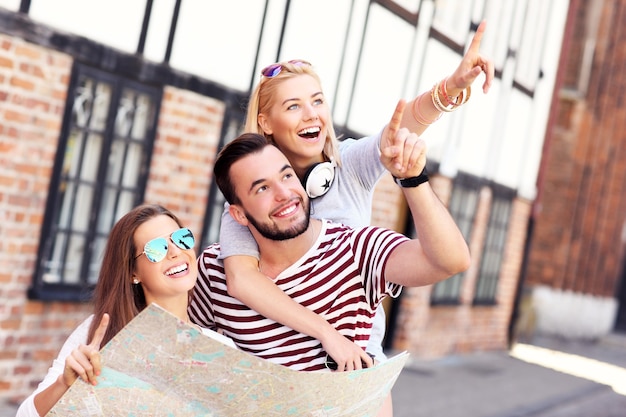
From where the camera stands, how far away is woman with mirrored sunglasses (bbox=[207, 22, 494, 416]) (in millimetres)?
2295

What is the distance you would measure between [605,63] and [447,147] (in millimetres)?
10069

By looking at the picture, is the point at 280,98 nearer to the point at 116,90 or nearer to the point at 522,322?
the point at 116,90

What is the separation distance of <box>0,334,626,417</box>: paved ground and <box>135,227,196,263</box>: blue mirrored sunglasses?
3.99 meters

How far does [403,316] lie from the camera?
12.2 m

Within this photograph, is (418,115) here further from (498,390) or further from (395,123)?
(498,390)

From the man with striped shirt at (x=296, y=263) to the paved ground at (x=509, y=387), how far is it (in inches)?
157

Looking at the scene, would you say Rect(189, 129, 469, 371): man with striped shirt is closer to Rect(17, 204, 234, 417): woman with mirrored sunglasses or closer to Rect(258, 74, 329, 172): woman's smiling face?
Rect(17, 204, 234, 417): woman with mirrored sunglasses

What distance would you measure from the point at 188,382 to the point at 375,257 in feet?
1.88

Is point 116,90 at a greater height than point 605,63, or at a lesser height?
lesser

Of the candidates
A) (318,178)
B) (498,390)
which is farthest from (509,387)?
(318,178)

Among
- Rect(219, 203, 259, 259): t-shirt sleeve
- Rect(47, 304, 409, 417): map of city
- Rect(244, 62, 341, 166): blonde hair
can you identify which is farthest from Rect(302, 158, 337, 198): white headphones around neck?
Rect(47, 304, 409, 417): map of city

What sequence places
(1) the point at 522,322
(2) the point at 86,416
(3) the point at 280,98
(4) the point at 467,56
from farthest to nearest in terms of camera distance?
(1) the point at 522,322 → (3) the point at 280,98 → (4) the point at 467,56 → (2) the point at 86,416

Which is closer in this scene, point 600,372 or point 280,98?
point 280,98

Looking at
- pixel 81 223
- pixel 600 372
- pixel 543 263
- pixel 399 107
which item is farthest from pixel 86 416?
pixel 543 263
